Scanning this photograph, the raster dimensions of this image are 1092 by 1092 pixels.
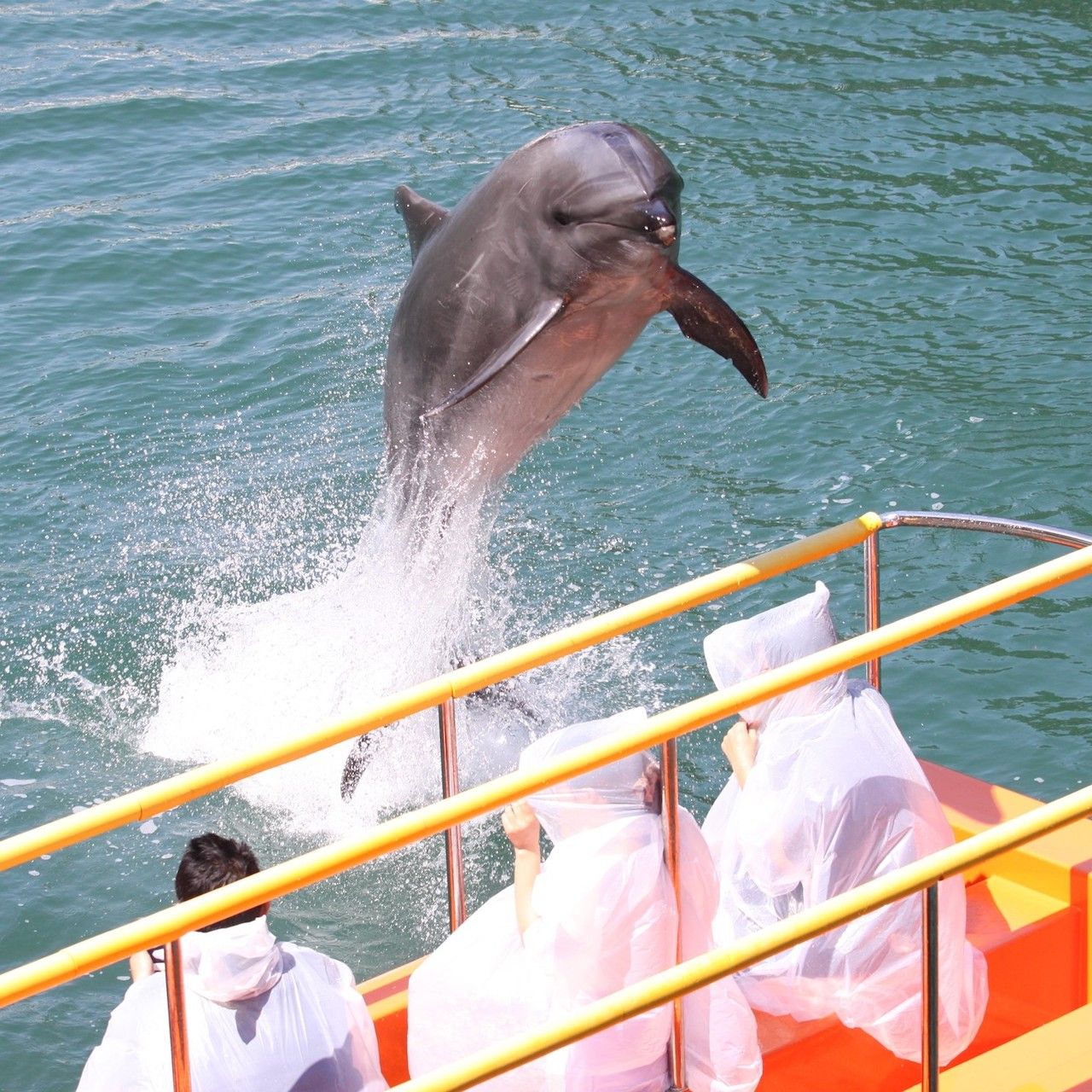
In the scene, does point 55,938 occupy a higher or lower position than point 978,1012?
lower

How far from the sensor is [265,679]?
865cm

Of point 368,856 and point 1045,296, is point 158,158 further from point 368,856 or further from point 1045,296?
point 368,856

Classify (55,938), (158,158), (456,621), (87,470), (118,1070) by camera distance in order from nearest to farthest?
(118,1070) < (55,938) < (456,621) < (87,470) < (158,158)

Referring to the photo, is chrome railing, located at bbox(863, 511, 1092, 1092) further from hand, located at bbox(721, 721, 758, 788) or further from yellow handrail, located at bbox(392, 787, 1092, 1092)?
yellow handrail, located at bbox(392, 787, 1092, 1092)

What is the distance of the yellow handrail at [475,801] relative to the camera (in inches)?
91.5

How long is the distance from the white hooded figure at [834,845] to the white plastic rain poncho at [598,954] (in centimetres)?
39

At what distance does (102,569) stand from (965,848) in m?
7.43

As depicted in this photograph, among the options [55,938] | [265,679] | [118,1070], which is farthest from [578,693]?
[118,1070]

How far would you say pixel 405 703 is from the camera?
3195 millimetres

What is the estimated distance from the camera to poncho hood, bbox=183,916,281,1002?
11.1 ft

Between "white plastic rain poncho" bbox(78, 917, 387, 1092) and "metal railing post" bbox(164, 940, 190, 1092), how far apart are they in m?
0.66

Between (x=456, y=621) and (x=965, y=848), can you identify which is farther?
(x=456, y=621)

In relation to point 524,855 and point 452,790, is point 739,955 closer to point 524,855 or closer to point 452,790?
point 524,855

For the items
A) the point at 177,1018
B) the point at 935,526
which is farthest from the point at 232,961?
the point at 935,526
